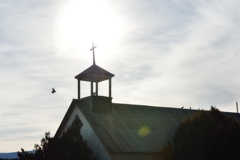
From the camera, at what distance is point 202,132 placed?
25125 millimetres

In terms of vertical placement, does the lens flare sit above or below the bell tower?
below

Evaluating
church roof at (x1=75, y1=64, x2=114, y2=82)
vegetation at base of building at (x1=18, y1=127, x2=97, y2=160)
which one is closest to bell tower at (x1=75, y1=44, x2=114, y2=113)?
church roof at (x1=75, y1=64, x2=114, y2=82)

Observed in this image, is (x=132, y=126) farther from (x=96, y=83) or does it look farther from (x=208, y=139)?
(x=208, y=139)

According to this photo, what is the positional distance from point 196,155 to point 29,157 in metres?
11.0

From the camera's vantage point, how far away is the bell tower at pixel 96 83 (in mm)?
31484

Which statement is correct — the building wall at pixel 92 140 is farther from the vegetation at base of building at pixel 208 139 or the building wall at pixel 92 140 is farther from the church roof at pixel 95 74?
the vegetation at base of building at pixel 208 139

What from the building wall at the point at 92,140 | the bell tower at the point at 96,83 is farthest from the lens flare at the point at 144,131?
the building wall at the point at 92,140

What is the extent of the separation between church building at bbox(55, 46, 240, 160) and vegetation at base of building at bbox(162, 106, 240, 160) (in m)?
3.31

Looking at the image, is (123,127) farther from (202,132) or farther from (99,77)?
(202,132)

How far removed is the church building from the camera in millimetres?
27938

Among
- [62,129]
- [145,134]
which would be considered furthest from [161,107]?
[62,129]

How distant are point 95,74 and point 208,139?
11264 millimetres

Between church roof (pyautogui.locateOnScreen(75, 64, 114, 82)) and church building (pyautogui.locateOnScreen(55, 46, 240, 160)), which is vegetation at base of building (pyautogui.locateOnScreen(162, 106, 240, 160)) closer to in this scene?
church building (pyautogui.locateOnScreen(55, 46, 240, 160))

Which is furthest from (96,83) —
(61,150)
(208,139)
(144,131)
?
(208,139)
